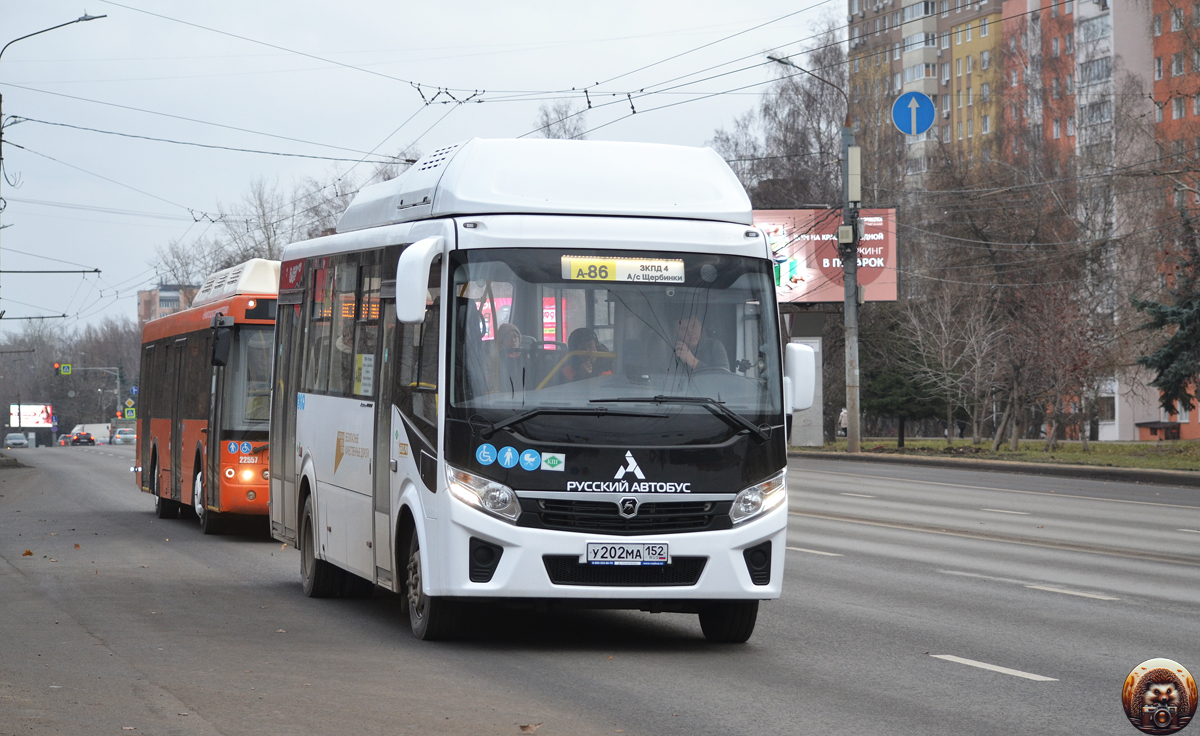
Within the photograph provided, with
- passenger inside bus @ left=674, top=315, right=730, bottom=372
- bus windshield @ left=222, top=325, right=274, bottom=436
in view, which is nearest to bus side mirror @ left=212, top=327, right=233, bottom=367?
bus windshield @ left=222, top=325, right=274, bottom=436

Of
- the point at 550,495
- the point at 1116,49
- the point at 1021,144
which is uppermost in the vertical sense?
the point at 1116,49

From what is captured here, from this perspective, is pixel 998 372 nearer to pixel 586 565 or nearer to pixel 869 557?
pixel 869 557

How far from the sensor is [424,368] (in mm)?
9578

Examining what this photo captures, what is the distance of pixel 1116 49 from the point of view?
87438mm

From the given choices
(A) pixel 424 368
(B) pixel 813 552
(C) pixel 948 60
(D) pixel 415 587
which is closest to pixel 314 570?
(D) pixel 415 587

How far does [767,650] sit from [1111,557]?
7.43 m

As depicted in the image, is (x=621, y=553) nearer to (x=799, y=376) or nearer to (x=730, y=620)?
(x=730, y=620)

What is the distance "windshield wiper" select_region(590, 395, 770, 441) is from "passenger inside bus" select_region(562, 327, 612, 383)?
0.21m

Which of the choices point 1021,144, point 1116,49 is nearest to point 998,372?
point 1021,144

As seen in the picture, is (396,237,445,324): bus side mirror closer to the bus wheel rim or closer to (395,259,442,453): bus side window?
(395,259,442,453): bus side window

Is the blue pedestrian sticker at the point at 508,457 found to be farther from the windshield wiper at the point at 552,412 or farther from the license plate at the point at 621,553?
the license plate at the point at 621,553

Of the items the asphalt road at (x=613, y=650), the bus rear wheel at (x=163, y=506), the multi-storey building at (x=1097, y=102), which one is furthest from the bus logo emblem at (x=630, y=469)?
the multi-storey building at (x=1097, y=102)

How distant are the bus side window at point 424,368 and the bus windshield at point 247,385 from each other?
906cm

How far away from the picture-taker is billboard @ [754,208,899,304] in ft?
165
